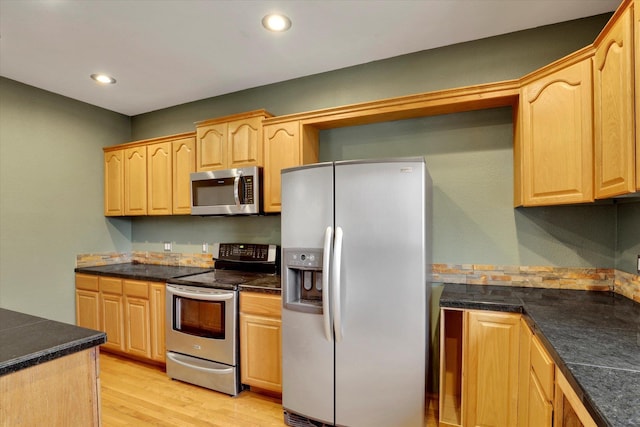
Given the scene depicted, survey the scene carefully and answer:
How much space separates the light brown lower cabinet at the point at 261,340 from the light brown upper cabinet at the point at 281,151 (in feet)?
2.54

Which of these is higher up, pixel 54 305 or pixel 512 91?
pixel 512 91

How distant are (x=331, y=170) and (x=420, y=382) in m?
1.35

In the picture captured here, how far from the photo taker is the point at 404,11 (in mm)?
2076

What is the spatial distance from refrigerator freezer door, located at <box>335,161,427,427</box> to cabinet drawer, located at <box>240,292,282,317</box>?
60cm

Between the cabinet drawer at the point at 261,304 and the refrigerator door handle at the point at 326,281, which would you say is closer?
the refrigerator door handle at the point at 326,281

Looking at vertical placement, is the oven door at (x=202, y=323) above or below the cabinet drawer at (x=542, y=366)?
below

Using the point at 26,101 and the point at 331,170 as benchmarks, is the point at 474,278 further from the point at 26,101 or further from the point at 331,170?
the point at 26,101

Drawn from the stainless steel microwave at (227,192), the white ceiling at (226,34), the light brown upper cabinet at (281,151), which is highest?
the white ceiling at (226,34)

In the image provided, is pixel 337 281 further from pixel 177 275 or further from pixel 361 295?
pixel 177 275

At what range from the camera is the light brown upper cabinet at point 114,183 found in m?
3.72

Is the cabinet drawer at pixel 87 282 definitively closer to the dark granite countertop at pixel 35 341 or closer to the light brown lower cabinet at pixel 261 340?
the light brown lower cabinet at pixel 261 340

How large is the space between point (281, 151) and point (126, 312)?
2135 mm

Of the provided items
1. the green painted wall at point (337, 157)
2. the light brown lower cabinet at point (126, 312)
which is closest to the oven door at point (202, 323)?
the light brown lower cabinet at point (126, 312)

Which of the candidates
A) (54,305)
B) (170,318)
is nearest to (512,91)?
(170,318)
